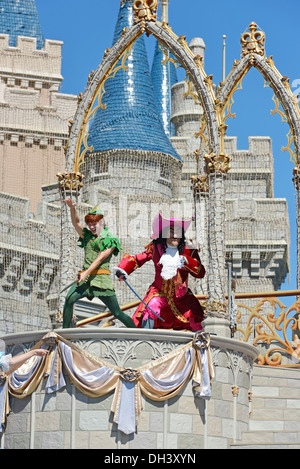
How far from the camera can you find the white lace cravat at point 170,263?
13836mm

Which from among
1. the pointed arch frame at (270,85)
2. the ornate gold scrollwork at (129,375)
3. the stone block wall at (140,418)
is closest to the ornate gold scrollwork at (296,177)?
the pointed arch frame at (270,85)

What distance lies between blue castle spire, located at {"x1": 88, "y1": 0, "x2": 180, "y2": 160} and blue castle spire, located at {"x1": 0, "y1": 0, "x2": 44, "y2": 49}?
23.5 ft

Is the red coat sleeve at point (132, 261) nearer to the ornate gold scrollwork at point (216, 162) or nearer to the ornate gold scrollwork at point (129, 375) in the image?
the ornate gold scrollwork at point (216, 162)

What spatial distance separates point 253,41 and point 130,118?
13.4m

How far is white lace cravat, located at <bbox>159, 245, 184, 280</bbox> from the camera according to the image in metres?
13.8

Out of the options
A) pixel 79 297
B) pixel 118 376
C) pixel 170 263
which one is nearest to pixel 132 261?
pixel 170 263

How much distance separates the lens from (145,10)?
49.0ft

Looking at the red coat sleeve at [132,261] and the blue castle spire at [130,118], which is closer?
the red coat sleeve at [132,261]

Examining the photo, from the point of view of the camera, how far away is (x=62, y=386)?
1186 centimetres

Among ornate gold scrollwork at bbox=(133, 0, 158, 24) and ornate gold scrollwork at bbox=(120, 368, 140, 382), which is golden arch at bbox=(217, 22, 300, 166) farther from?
ornate gold scrollwork at bbox=(120, 368, 140, 382)

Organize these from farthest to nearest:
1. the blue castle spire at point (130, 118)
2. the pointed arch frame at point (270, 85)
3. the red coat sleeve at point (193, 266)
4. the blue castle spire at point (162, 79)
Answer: the blue castle spire at point (162, 79) < the blue castle spire at point (130, 118) < the pointed arch frame at point (270, 85) < the red coat sleeve at point (193, 266)

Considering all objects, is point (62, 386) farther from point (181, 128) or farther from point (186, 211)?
point (181, 128)

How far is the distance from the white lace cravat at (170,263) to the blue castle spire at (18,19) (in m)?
22.3
